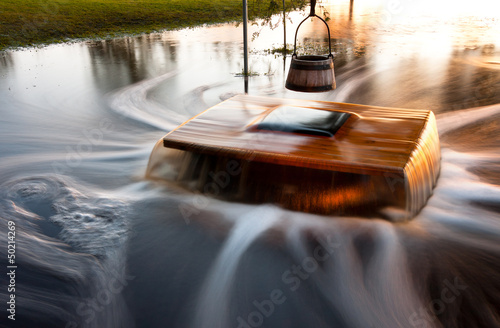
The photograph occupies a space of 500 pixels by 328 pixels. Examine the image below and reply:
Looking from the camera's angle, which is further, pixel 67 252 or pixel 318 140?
pixel 318 140

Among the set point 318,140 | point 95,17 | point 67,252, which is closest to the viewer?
point 67,252

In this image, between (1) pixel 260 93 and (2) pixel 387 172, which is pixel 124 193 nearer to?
(2) pixel 387 172

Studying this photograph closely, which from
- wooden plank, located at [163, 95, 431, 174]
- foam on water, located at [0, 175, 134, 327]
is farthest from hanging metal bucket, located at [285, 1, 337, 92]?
foam on water, located at [0, 175, 134, 327]

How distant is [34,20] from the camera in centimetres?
1201

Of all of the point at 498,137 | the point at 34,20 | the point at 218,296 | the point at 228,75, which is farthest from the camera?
the point at 34,20

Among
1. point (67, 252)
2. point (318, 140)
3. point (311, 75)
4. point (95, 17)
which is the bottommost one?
point (67, 252)

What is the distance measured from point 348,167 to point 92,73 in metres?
6.69

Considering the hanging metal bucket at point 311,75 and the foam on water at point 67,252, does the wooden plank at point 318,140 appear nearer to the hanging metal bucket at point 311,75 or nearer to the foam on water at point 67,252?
the hanging metal bucket at point 311,75

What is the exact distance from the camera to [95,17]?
1348cm

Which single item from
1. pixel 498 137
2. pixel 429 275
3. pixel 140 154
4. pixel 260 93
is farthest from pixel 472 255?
pixel 260 93

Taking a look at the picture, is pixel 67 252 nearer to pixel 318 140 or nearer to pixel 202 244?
A: pixel 202 244

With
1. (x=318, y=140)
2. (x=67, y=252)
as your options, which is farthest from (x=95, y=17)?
(x=318, y=140)

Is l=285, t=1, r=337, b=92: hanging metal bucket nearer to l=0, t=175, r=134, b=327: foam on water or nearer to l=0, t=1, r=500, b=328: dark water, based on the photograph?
l=0, t=1, r=500, b=328: dark water

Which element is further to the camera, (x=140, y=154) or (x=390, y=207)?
(x=140, y=154)
